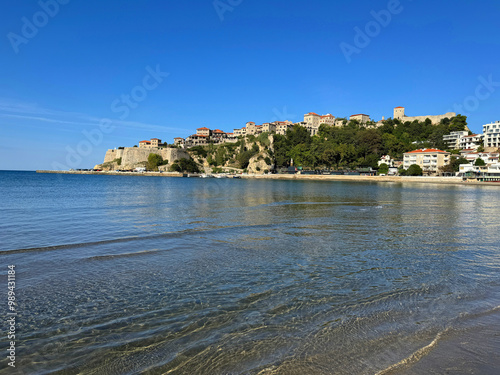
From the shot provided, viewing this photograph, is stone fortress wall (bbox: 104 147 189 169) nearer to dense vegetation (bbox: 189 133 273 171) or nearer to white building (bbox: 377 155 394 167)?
dense vegetation (bbox: 189 133 273 171)

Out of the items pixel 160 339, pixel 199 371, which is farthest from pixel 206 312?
pixel 199 371

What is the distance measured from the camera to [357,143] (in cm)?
10025

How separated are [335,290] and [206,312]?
2383 millimetres

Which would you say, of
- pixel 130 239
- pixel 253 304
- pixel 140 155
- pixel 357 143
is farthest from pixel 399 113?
pixel 253 304

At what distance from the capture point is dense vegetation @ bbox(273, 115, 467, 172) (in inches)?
3762

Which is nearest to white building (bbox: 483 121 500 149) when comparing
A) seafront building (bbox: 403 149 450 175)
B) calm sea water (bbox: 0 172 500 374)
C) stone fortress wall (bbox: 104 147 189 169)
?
seafront building (bbox: 403 149 450 175)

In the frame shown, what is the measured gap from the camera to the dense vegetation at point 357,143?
3762 inches

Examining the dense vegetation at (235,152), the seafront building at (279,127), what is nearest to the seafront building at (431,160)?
the seafront building at (279,127)

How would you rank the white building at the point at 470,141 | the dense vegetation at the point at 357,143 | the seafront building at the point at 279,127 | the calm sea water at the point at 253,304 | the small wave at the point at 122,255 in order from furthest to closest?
the seafront building at the point at 279,127 → the dense vegetation at the point at 357,143 → the white building at the point at 470,141 → the small wave at the point at 122,255 → the calm sea water at the point at 253,304

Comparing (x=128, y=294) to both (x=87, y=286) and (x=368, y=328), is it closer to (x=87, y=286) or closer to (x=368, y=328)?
(x=87, y=286)

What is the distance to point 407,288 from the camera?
599 centimetres

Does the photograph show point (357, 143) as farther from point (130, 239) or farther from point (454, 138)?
point (130, 239)

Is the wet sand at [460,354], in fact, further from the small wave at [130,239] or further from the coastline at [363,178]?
the coastline at [363,178]
